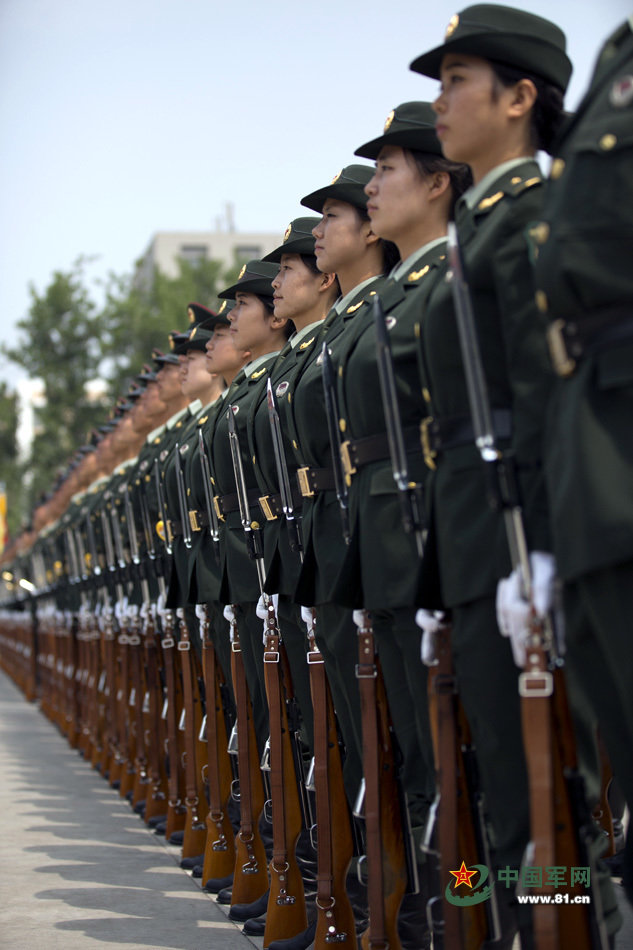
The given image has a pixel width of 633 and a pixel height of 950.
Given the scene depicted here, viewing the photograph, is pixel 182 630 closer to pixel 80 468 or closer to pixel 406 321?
pixel 406 321

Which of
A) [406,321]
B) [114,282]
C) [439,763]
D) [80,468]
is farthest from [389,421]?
[114,282]

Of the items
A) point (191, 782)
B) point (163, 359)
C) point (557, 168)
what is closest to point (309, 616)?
point (557, 168)

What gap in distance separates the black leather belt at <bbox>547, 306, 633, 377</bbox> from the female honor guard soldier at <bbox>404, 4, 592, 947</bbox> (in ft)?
0.71

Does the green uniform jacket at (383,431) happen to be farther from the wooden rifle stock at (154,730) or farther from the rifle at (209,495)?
the wooden rifle stock at (154,730)

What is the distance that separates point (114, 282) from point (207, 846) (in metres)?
28.8

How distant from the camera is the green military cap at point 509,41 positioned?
303 cm

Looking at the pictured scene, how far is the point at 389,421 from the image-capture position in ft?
10.8

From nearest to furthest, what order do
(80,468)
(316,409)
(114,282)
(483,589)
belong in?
1. (483,589)
2. (316,409)
3. (80,468)
4. (114,282)

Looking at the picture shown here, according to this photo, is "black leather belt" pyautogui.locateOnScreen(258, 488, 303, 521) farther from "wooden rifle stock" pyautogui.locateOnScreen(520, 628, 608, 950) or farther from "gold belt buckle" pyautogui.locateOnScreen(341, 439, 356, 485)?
"wooden rifle stock" pyautogui.locateOnScreen(520, 628, 608, 950)

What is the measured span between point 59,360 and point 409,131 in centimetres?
2983

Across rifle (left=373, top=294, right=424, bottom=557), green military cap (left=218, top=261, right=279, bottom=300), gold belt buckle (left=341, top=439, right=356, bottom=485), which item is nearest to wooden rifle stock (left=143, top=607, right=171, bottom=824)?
green military cap (left=218, top=261, right=279, bottom=300)

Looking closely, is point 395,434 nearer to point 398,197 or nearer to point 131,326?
point 398,197

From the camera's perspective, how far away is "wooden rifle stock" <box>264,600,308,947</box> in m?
4.33

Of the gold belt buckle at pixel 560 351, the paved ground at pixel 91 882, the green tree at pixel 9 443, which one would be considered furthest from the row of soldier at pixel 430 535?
the green tree at pixel 9 443
